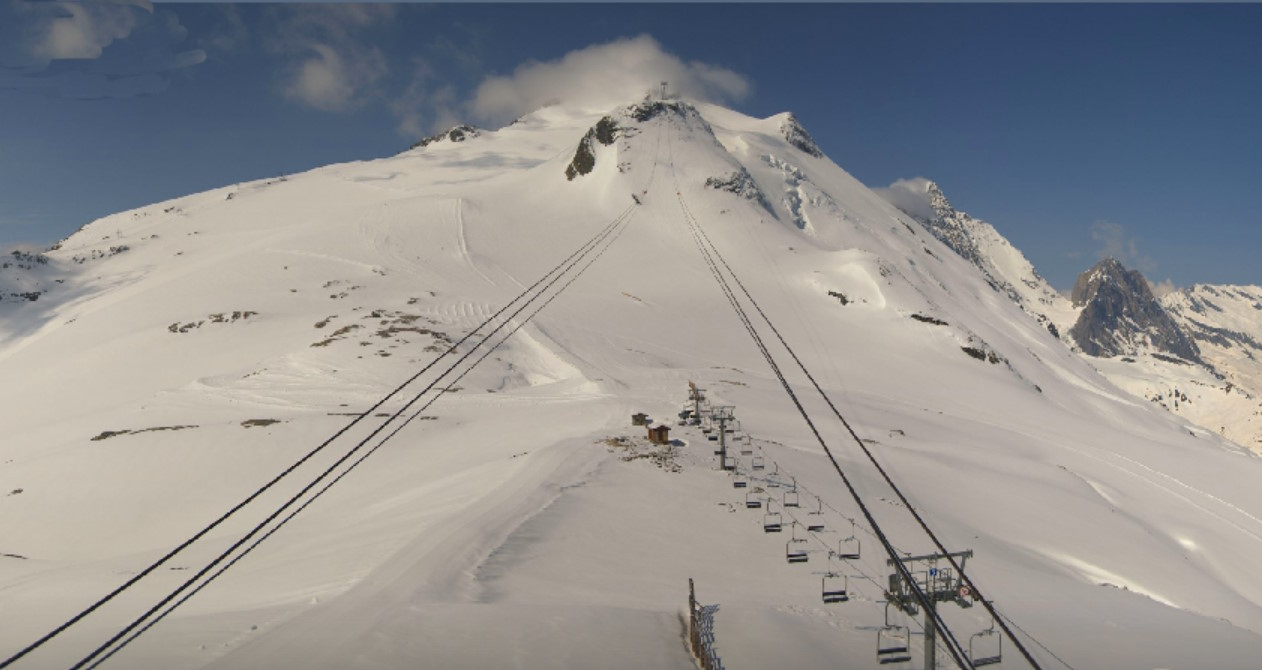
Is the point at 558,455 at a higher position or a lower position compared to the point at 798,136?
lower

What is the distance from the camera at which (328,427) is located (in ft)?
113

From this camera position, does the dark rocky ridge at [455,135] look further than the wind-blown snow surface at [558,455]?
Yes

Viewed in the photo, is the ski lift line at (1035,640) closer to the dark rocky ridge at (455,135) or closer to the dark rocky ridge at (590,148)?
the dark rocky ridge at (590,148)

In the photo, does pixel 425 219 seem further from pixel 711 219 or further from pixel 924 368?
pixel 924 368

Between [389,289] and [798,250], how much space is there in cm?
4809

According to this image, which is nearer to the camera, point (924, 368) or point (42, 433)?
point (42, 433)

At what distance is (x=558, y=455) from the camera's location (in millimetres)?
26391

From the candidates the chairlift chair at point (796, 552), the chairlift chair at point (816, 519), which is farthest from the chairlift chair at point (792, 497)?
the chairlift chair at point (796, 552)

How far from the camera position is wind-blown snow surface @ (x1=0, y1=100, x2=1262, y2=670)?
14.9 metres

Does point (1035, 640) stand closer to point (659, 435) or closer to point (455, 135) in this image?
point (659, 435)

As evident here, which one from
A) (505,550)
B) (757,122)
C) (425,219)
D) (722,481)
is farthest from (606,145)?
(505,550)

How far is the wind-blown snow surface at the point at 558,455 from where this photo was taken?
14.9 m

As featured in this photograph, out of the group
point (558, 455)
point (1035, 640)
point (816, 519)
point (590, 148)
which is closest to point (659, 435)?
point (558, 455)

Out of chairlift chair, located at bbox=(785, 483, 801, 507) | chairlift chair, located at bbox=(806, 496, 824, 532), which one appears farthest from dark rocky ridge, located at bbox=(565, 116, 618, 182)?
chairlift chair, located at bbox=(806, 496, 824, 532)
